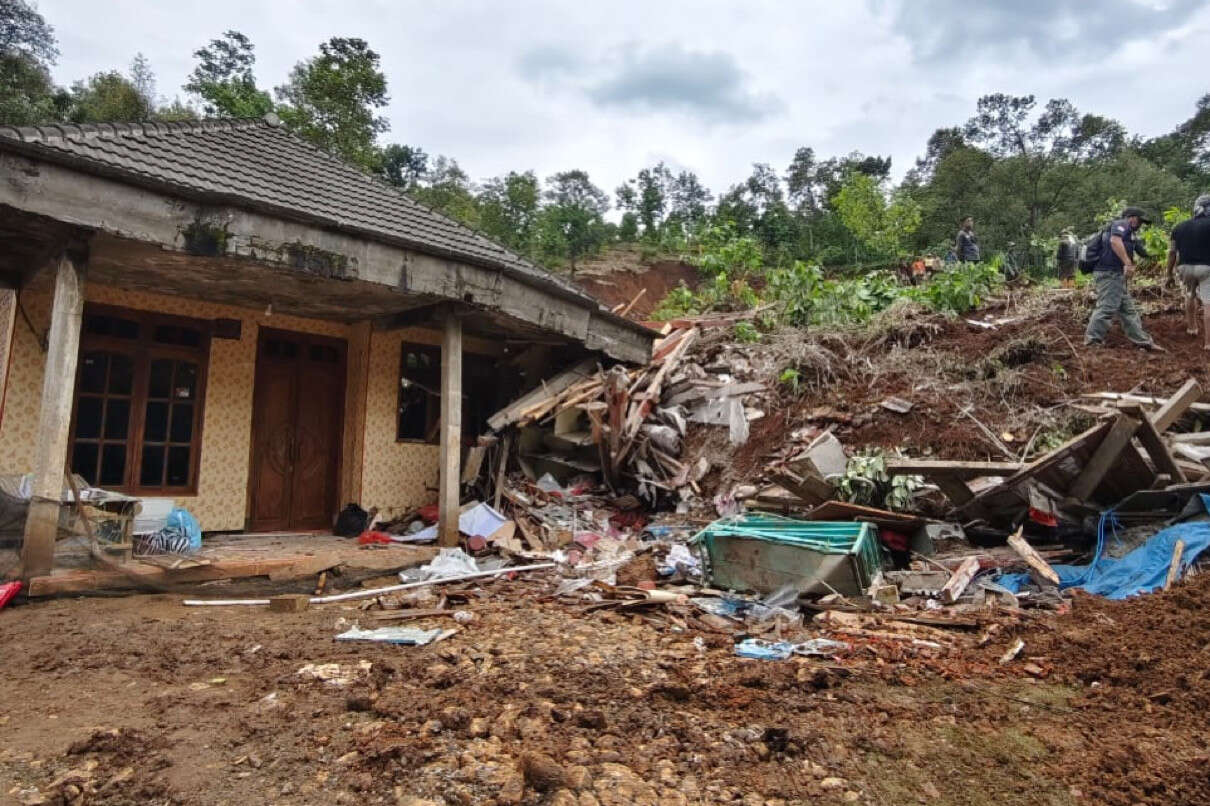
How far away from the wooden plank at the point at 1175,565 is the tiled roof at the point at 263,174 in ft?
22.7

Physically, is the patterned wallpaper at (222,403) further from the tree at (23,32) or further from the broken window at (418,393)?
the tree at (23,32)

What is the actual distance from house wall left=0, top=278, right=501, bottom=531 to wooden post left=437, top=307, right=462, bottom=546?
195 cm

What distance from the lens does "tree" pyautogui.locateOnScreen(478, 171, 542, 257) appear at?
1213 inches

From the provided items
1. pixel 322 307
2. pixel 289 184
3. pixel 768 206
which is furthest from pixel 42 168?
pixel 768 206

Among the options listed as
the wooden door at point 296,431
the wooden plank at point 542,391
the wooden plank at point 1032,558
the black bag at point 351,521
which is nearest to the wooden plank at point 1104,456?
the wooden plank at point 1032,558

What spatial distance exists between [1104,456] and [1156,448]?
0.37 metres

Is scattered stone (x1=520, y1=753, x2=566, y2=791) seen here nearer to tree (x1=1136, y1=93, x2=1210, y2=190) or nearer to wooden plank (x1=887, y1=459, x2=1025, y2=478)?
wooden plank (x1=887, y1=459, x2=1025, y2=478)

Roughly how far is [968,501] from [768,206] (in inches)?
1291

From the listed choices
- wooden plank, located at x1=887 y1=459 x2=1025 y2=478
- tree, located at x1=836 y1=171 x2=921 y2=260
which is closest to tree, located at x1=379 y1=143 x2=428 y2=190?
tree, located at x1=836 y1=171 x2=921 y2=260

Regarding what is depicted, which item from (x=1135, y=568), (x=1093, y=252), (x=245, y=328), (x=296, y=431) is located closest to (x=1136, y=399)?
(x=1093, y=252)

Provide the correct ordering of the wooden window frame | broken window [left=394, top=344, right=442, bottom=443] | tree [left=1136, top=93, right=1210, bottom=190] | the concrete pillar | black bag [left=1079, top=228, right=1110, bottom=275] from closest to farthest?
the concrete pillar → the wooden window frame → black bag [left=1079, top=228, right=1110, bottom=275] → broken window [left=394, top=344, right=442, bottom=443] → tree [left=1136, top=93, right=1210, bottom=190]

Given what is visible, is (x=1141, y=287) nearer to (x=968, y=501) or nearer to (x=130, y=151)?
(x=968, y=501)

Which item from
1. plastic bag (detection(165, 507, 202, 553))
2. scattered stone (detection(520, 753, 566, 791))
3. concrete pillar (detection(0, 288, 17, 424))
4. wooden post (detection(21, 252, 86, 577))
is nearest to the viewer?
scattered stone (detection(520, 753, 566, 791))

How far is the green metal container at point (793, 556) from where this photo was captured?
18.1 feet
